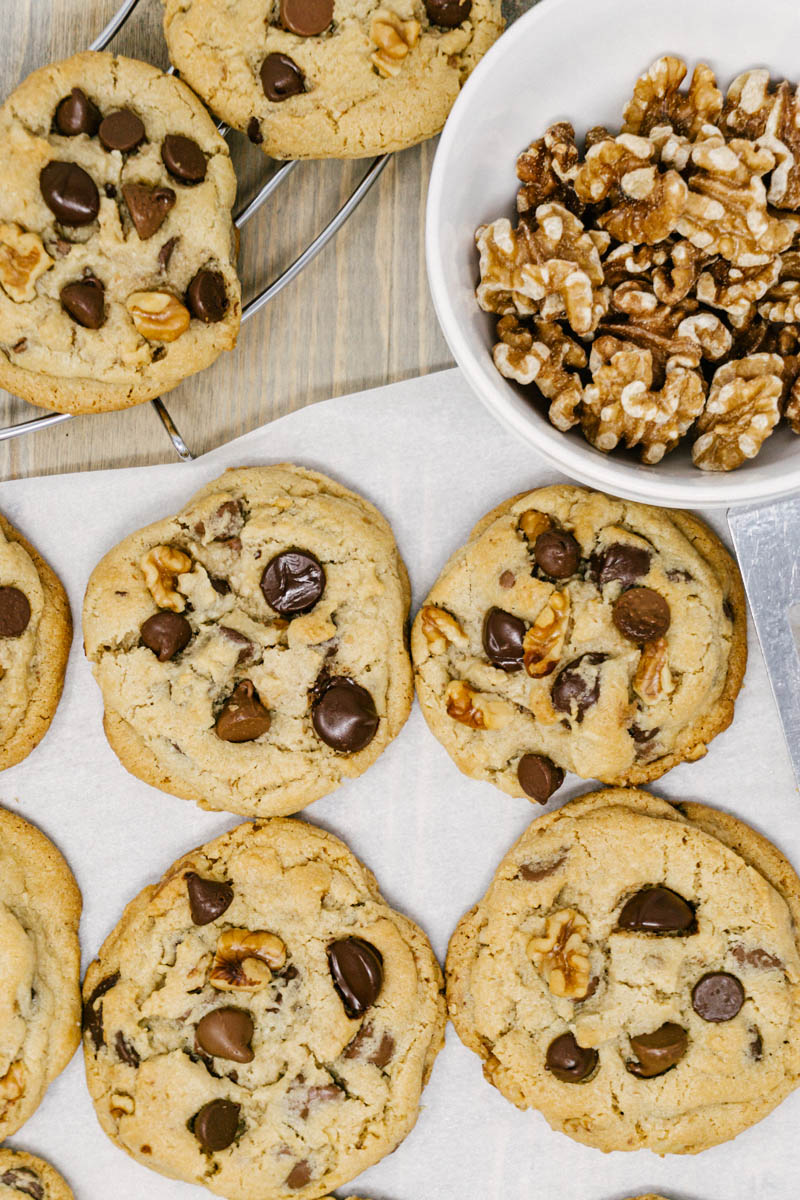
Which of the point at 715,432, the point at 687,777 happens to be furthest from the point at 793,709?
the point at 715,432

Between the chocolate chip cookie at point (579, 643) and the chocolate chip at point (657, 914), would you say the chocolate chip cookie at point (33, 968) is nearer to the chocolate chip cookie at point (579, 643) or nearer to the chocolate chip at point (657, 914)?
the chocolate chip cookie at point (579, 643)

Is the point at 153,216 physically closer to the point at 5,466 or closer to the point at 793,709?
the point at 5,466

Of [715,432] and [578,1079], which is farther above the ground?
[715,432]

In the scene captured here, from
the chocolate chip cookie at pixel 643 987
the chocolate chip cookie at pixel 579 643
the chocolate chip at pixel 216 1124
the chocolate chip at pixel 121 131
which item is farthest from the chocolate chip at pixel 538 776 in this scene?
the chocolate chip at pixel 121 131

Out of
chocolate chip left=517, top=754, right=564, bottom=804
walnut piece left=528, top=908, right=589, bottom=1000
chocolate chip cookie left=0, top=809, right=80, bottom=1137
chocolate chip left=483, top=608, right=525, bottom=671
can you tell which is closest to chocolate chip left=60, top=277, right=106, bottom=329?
chocolate chip left=483, top=608, right=525, bottom=671

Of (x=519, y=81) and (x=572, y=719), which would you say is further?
(x=572, y=719)

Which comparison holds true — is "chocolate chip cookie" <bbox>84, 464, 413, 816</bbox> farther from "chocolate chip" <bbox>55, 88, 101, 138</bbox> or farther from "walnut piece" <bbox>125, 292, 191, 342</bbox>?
"chocolate chip" <bbox>55, 88, 101, 138</bbox>

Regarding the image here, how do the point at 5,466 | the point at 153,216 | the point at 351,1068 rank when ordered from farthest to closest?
the point at 5,466 < the point at 351,1068 < the point at 153,216
